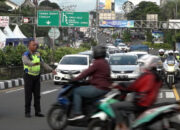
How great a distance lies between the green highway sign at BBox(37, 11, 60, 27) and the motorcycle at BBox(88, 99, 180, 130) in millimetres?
33790

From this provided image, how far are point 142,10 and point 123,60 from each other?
124603 millimetres

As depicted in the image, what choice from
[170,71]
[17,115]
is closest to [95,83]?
[17,115]

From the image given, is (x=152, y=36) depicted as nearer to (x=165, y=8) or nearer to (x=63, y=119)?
(x=165, y=8)

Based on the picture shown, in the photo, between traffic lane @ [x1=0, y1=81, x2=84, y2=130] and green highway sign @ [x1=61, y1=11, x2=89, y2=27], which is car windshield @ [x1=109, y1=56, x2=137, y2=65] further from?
green highway sign @ [x1=61, y1=11, x2=89, y2=27]

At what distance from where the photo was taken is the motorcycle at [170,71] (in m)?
20.8

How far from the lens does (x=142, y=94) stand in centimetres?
770

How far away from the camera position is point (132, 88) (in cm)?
782

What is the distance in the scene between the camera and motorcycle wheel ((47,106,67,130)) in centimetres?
923

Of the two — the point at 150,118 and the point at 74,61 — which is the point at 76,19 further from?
the point at 150,118

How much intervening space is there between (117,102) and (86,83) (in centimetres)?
138

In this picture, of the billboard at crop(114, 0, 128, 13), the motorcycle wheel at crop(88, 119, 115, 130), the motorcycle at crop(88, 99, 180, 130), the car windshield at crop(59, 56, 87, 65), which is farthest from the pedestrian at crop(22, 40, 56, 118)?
the billboard at crop(114, 0, 128, 13)

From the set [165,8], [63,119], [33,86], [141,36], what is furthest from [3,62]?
[141,36]

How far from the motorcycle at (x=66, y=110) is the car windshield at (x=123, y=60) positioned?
14.9 meters

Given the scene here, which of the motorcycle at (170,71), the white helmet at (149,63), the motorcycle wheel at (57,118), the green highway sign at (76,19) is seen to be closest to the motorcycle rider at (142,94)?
the white helmet at (149,63)
